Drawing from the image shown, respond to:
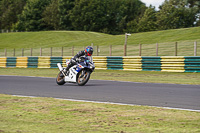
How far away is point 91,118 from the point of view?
6578 mm

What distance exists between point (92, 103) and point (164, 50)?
22529 millimetres

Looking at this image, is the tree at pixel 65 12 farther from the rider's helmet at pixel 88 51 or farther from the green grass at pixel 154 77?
the rider's helmet at pixel 88 51

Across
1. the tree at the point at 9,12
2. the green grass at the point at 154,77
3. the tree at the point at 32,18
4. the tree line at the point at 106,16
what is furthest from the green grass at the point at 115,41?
the tree at the point at 9,12

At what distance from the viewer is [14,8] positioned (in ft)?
409

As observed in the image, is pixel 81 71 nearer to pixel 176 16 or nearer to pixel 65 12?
pixel 176 16

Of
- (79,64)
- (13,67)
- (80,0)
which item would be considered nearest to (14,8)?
(80,0)

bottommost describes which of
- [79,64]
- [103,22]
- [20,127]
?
[20,127]

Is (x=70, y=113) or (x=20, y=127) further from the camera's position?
(x=70, y=113)

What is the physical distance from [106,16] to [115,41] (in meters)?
47.7

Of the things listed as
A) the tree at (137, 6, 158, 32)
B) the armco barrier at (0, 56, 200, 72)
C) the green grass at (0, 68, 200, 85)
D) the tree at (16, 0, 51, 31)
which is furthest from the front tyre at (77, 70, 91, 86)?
the tree at (16, 0, 51, 31)

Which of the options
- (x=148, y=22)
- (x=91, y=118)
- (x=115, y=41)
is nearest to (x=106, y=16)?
(x=148, y=22)

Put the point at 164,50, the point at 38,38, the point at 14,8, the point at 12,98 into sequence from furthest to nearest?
the point at 14,8
the point at 38,38
the point at 164,50
the point at 12,98

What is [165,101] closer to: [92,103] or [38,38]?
[92,103]

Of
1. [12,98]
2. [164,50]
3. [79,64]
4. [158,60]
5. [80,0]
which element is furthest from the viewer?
[80,0]
